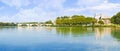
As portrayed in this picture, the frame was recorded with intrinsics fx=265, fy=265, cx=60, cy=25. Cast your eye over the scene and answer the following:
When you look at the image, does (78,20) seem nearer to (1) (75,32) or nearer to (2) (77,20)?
(2) (77,20)

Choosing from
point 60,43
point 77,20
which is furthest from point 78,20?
point 60,43

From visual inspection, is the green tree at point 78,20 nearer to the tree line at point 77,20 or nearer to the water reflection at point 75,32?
the tree line at point 77,20

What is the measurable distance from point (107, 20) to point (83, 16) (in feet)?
72.8

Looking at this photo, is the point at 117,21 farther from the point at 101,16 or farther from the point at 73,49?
the point at 73,49

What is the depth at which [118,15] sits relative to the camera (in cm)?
7200

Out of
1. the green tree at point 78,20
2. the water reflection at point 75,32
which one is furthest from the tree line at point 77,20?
the water reflection at point 75,32

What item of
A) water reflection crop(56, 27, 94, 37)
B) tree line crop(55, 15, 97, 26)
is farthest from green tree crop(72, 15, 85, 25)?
water reflection crop(56, 27, 94, 37)

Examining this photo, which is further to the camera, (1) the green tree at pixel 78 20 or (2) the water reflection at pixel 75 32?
(1) the green tree at pixel 78 20

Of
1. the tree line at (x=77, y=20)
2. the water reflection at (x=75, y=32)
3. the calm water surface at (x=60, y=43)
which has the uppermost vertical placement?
the tree line at (x=77, y=20)

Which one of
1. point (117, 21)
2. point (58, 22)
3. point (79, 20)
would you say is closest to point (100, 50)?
point (117, 21)

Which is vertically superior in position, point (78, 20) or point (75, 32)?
point (78, 20)

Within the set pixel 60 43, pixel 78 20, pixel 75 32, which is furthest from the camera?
pixel 78 20

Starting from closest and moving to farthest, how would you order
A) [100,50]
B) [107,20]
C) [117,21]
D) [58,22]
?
[100,50] < [117,21] < [58,22] < [107,20]

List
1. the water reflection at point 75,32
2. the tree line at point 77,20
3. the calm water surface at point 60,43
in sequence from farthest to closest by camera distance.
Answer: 1. the tree line at point 77,20
2. the water reflection at point 75,32
3. the calm water surface at point 60,43
